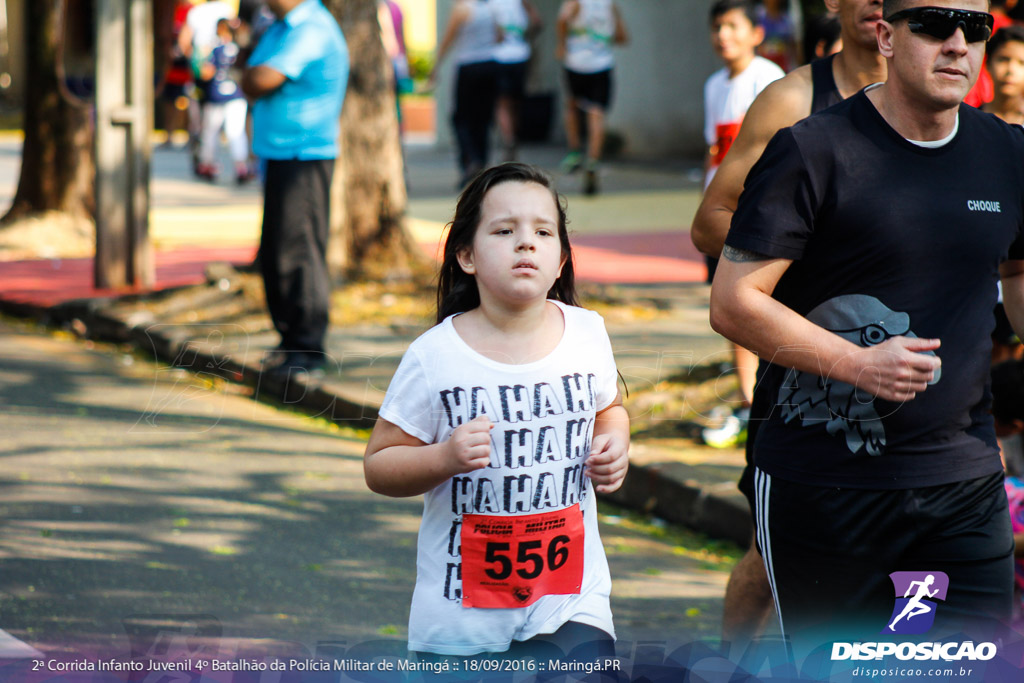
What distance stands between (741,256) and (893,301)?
1.12 ft

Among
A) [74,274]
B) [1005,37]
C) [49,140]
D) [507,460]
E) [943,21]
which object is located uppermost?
[943,21]

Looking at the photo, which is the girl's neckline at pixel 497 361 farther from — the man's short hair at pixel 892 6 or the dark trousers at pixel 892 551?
the man's short hair at pixel 892 6

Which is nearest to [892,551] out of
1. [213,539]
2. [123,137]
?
[213,539]

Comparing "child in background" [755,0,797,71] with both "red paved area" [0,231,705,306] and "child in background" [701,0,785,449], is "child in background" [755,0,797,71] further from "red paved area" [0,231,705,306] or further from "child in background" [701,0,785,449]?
"child in background" [701,0,785,449]

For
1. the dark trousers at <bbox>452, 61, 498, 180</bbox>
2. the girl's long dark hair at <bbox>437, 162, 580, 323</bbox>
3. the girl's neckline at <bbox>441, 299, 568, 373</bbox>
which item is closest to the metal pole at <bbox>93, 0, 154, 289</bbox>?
the dark trousers at <bbox>452, 61, 498, 180</bbox>

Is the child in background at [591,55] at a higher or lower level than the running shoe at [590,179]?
higher

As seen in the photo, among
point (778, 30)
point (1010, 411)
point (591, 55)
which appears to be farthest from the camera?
point (591, 55)

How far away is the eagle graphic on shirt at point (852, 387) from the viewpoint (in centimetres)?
294

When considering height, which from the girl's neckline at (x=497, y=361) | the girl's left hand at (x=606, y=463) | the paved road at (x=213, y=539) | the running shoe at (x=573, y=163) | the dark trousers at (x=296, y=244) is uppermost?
the girl's neckline at (x=497, y=361)

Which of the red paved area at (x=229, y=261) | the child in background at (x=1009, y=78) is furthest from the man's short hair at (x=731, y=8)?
the red paved area at (x=229, y=261)

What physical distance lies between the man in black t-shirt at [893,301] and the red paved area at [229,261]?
286 inches

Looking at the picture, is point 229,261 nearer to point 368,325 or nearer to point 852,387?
point 368,325

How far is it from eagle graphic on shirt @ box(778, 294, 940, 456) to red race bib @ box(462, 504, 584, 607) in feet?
2.17

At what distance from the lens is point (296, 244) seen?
7531mm
